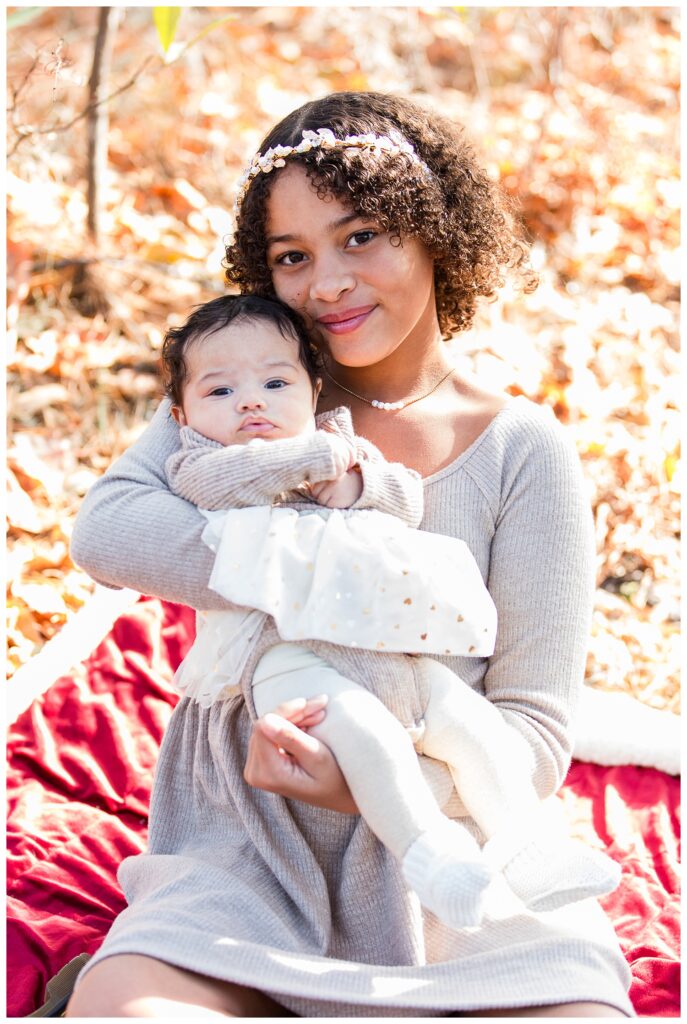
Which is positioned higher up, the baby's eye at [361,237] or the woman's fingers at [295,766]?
the baby's eye at [361,237]

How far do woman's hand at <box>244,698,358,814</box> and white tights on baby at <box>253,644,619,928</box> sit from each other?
0.7 inches

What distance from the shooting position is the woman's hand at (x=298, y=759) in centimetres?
136

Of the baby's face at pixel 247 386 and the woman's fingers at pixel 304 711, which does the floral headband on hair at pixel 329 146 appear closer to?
the baby's face at pixel 247 386

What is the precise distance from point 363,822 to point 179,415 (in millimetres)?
684

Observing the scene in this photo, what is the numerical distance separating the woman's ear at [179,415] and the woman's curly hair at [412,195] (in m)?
0.30

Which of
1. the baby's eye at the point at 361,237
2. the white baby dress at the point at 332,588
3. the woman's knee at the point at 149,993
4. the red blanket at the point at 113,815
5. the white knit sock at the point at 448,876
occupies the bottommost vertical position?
the red blanket at the point at 113,815

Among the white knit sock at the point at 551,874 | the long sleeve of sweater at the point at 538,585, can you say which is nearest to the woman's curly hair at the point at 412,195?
the long sleeve of sweater at the point at 538,585

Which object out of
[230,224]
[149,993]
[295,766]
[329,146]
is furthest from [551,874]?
[230,224]

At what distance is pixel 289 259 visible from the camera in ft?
5.96

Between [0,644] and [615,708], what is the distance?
140 cm

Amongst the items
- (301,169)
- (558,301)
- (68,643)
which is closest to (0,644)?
(68,643)

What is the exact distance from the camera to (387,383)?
1.90 meters

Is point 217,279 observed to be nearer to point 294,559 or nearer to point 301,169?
point 301,169

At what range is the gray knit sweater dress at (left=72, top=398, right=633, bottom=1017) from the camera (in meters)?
1.36
